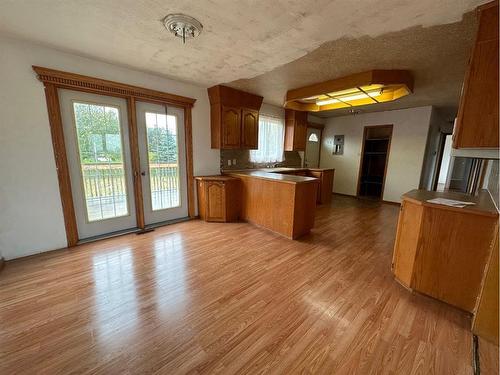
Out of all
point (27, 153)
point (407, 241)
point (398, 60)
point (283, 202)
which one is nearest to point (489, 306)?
point (407, 241)

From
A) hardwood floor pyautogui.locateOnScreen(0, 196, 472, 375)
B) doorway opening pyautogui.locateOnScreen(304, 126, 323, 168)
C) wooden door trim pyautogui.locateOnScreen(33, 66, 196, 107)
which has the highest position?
wooden door trim pyautogui.locateOnScreen(33, 66, 196, 107)

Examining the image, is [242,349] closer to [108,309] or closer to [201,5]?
[108,309]

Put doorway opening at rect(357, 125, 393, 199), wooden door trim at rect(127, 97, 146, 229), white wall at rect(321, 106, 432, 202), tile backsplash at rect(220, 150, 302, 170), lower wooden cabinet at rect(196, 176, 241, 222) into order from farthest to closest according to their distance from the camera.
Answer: doorway opening at rect(357, 125, 393, 199), white wall at rect(321, 106, 432, 202), tile backsplash at rect(220, 150, 302, 170), lower wooden cabinet at rect(196, 176, 241, 222), wooden door trim at rect(127, 97, 146, 229)

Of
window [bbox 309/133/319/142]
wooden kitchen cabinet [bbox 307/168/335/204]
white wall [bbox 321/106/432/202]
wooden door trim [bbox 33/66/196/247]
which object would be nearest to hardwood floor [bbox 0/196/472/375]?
Answer: wooden door trim [bbox 33/66/196/247]

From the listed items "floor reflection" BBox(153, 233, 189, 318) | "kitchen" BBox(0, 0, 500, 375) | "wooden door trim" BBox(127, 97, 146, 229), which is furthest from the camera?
"wooden door trim" BBox(127, 97, 146, 229)

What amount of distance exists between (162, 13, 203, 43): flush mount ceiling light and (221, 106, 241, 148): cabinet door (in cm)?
180

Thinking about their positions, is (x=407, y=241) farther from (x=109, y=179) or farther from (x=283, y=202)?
(x=109, y=179)

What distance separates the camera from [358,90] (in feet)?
10.7

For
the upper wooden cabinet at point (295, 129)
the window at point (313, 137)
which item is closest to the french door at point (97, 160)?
the upper wooden cabinet at point (295, 129)

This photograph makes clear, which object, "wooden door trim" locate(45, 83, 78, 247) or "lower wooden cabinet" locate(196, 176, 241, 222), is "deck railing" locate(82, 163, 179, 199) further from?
"lower wooden cabinet" locate(196, 176, 241, 222)

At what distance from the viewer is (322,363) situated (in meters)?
1.25

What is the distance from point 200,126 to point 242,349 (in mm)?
3396

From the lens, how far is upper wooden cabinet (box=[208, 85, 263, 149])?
12.1ft

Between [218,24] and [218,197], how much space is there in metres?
2.52
